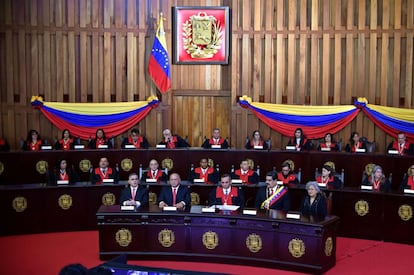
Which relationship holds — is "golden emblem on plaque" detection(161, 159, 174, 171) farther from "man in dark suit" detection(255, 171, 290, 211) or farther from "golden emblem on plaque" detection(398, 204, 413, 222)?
"golden emblem on plaque" detection(398, 204, 413, 222)

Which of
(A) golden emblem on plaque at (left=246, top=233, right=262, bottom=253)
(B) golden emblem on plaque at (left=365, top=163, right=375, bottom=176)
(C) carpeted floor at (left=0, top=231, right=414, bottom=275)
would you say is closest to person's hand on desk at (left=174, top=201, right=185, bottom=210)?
(C) carpeted floor at (left=0, top=231, right=414, bottom=275)

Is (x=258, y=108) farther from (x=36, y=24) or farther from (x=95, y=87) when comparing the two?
(x=36, y=24)

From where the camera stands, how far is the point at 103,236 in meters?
8.27

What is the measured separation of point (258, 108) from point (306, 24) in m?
2.09

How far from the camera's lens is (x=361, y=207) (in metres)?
9.62

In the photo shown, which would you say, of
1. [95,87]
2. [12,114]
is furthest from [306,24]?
[12,114]

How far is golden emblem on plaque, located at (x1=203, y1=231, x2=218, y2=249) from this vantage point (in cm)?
823

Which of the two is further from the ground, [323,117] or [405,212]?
[323,117]

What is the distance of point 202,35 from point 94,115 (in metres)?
2.98

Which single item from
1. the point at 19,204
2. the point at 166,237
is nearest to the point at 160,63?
the point at 19,204

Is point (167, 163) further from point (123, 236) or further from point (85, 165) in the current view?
point (123, 236)

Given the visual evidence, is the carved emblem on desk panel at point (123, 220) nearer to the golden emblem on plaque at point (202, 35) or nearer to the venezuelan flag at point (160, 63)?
the venezuelan flag at point (160, 63)

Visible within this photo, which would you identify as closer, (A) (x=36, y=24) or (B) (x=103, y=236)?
(B) (x=103, y=236)

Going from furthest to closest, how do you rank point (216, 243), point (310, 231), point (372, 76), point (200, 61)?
point (200, 61) → point (372, 76) → point (216, 243) → point (310, 231)
